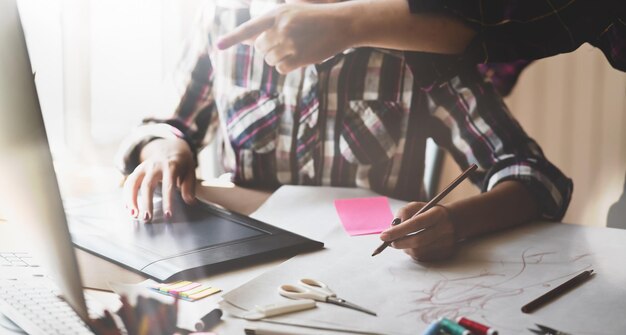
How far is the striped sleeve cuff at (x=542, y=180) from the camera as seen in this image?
0.57 m

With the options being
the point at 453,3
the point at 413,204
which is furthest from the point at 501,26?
the point at 413,204

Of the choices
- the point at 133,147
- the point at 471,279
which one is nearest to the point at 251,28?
the point at 133,147

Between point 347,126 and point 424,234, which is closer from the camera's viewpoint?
point 424,234

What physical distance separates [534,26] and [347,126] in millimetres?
185

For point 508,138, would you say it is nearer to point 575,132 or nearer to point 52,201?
point 575,132

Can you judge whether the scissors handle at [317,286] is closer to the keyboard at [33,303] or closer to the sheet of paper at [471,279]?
the sheet of paper at [471,279]

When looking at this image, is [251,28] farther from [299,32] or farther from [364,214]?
[364,214]

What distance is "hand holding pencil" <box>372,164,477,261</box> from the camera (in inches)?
19.4

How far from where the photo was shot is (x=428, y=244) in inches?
19.7

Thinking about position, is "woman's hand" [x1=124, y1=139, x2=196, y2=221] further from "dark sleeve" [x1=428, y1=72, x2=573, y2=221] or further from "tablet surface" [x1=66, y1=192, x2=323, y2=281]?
"dark sleeve" [x1=428, y1=72, x2=573, y2=221]

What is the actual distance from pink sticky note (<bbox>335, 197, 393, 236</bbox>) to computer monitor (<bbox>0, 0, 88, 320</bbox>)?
0.74ft

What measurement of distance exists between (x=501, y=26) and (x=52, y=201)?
14.3 inches

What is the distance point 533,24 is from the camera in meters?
0.52

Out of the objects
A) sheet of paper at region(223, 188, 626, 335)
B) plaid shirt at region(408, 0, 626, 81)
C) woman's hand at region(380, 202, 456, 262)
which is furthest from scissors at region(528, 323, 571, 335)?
plaid shirt at region(408, 0, 626, 81)
